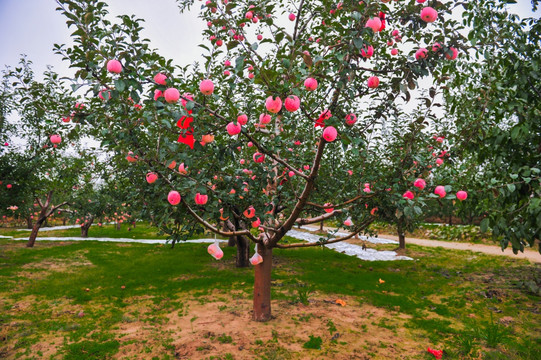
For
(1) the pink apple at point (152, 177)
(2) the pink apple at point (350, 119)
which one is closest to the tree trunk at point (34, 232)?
(1) the pink apple at point (152, 177)

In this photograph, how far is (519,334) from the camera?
5430 millimetres

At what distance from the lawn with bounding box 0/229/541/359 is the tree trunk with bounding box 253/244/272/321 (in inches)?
8.1

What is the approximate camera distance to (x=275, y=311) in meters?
6.41

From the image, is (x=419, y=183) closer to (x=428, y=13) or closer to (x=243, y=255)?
(x=428, y=13)

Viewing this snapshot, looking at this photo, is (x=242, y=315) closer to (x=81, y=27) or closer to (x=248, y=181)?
(x=248, y=181)

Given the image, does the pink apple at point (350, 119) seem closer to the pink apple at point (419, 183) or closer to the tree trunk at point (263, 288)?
the pink apple at point (419, 183)

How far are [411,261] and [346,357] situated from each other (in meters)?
9.10

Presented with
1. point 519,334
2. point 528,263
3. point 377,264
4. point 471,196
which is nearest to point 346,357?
point 471,196

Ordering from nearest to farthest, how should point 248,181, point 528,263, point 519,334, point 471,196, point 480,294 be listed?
point 471,196 → point 248,181 → point 519,334 → point 480,294 → point 528,263

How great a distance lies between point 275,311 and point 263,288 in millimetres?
905

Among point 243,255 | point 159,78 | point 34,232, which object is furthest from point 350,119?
point 34,232

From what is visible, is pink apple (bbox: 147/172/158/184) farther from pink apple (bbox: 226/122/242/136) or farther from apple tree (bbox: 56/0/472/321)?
pink apple (bbox: 226/122/242/136)

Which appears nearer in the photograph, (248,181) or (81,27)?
(81,27)

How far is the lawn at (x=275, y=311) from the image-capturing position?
486 cm
